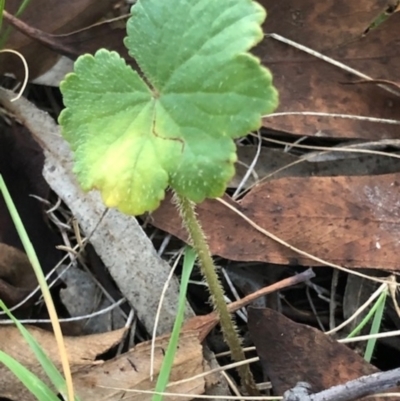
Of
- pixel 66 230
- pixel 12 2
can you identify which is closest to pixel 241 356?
pixel 66 230

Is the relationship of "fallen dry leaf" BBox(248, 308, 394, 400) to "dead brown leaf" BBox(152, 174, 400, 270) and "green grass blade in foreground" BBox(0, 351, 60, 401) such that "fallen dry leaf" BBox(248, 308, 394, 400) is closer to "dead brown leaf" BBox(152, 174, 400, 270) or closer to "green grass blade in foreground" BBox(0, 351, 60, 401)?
"dead brown leaf" BBox(152, 174, 400, 270)

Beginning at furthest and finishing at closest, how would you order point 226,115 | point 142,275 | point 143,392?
point 142,275, point 143,392, point 226,115

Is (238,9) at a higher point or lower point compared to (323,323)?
higher

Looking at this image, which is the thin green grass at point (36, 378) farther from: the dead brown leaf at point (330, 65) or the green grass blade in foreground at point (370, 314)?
the dead brown leaf at point (330, 65)

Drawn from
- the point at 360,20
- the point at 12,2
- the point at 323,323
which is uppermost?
the point at 12,2

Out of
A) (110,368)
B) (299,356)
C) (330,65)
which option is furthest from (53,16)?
(299,356)

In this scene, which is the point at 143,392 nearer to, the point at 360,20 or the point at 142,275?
the point at 142,275

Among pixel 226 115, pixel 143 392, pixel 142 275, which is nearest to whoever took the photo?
pixel 226 115
